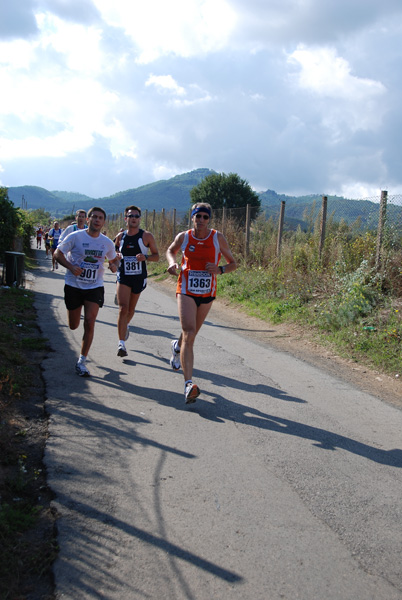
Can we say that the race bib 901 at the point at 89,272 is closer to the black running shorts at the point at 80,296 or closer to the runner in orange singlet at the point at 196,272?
the black running shorts at the point at 80,296

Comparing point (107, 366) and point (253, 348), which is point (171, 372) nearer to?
point (107, 366)

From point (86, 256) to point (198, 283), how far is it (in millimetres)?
1671

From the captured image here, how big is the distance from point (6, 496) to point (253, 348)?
5.73 meters

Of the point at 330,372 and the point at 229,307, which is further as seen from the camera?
the point at 229,307

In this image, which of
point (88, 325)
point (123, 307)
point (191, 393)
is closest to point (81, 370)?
point (88, 325)

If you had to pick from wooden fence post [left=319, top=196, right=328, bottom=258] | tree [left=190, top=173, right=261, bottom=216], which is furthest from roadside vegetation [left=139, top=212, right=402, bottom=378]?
tree [left=190, top=173, right=261, bottom=216]

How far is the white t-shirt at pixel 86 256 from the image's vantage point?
6438 millimetres

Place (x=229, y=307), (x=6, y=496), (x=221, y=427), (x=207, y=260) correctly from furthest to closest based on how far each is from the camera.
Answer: (x=229, y=307), (x=207, y=260), (x=221, y=427), (x=6, y=496)

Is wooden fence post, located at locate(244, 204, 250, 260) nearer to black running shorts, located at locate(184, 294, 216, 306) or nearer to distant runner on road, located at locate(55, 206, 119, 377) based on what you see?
distant runner on road, located at locate(55, 206, 119, 377)

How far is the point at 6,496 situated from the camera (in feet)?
10.6

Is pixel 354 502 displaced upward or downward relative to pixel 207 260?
downward

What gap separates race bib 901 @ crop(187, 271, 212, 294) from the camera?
18.7 ft

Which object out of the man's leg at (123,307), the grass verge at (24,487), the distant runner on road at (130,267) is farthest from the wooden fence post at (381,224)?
the grass verge at (24,487)

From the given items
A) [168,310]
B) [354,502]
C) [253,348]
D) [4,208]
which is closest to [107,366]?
[253,348]
